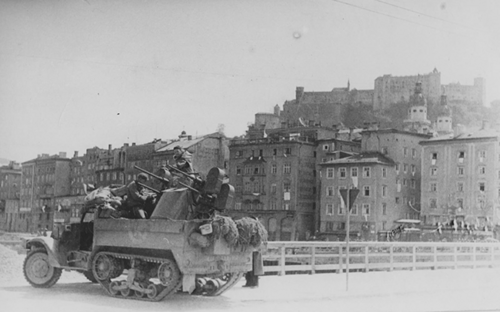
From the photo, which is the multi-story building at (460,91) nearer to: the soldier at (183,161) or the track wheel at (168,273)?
the soldier at (183,161)

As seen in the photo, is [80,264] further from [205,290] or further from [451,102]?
[451,102]

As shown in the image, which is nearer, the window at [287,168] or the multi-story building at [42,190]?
the multi-story building at [42,190]

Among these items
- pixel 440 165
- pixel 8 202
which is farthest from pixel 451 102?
pixel 8 202

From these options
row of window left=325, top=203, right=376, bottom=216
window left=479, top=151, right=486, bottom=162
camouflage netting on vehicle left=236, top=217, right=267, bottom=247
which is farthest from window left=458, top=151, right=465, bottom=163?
camouflage netting on vehicle left=236, top=217, right=267, bottom=247

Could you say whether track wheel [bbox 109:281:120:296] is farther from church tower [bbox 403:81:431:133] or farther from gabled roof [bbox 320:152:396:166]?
church tower [bbox 403:81:431:133]

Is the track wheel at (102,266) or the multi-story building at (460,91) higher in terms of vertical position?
the multi-story building at (460,91)

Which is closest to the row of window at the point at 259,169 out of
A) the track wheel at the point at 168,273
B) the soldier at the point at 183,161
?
the soldier at the point at 183,161
